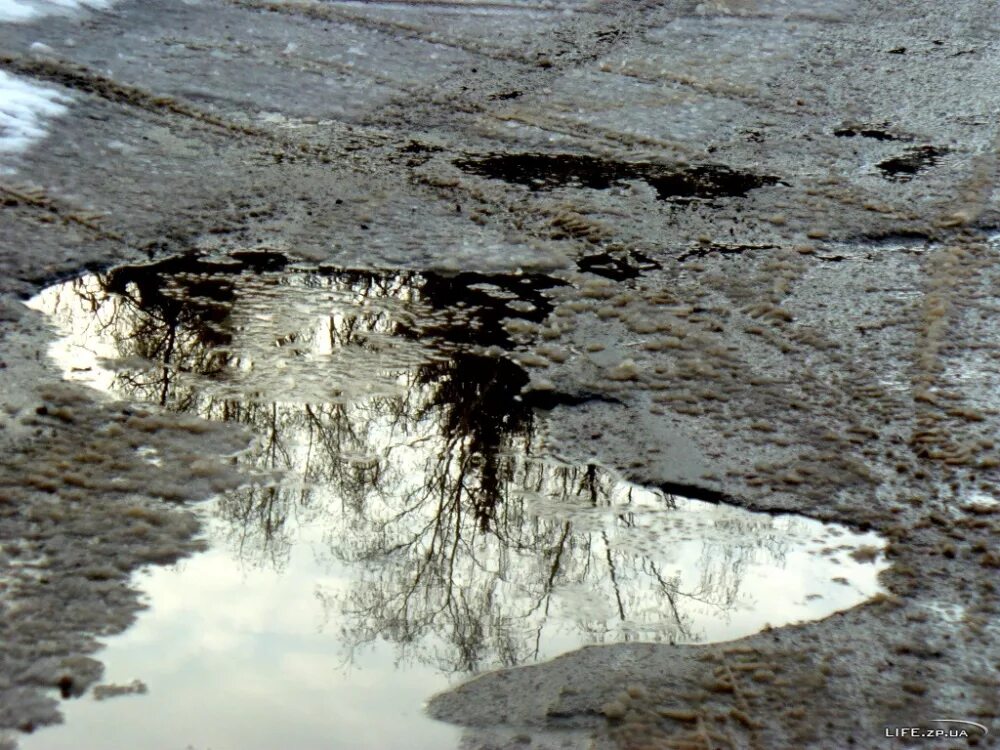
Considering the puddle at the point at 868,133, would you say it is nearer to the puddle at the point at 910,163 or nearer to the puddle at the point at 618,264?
the puddle at the point at 910,163

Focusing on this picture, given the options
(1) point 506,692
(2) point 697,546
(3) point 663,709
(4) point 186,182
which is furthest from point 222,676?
(4) point 186,182

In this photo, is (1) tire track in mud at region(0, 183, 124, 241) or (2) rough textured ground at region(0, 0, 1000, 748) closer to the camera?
(2) rough textured ground at region(0, 0, 1000, 748)

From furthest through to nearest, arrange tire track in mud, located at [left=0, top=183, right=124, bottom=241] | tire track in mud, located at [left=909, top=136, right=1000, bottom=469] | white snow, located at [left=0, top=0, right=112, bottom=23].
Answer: white snow, located at [left=0, top=0, right=112, bottom=23] < tire track in mud, located at [left=0, top=183, right=124, bottom=241] < tire track in mud, located at [left=909, top=136, right=1000, bottom=469]

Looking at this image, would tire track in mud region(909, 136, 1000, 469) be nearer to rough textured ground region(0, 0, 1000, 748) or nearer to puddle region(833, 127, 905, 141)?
rough textured ground region(0, 0, 1000, 748)

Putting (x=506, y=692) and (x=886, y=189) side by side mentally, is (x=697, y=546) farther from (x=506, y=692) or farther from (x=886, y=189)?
(x=886, y=189)

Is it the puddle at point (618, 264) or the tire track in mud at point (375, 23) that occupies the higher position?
the tire track in mud at point (375, 23)

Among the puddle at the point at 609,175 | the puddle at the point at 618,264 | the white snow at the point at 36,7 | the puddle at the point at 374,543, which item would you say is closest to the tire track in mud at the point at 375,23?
the white snow at the point at 36,7

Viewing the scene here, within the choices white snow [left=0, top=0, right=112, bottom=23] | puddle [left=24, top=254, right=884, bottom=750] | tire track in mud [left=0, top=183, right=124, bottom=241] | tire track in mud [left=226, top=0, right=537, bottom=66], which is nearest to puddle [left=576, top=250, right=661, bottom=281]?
puddle [left=24, top=254, right=884, bottom=750]
